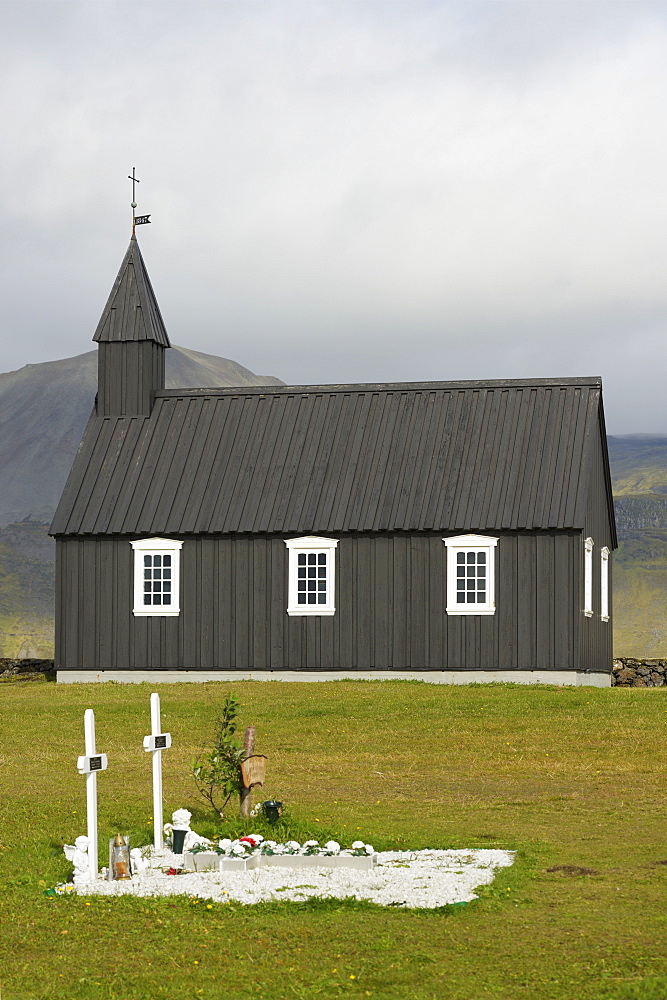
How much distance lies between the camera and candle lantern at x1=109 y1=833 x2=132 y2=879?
496 inches

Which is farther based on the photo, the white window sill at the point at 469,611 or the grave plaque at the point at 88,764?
the white window sill at the point at 469,611

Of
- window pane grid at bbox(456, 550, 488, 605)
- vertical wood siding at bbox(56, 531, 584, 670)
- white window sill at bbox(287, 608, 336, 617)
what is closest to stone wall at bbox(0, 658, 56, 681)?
vertical wood siding at bbox(56, 531, 584, 670)

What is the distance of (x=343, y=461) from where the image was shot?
111 feet

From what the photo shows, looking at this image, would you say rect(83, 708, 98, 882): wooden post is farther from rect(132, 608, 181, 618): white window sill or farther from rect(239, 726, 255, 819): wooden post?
rect(132, 608, 181, 618): white window sill

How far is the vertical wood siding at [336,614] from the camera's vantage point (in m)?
31.7

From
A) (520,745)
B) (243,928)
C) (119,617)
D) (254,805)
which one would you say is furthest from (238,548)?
(243,928)

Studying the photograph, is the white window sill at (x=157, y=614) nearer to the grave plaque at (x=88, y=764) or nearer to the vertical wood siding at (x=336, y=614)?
the vertical wood siding at (x=336, y=614)

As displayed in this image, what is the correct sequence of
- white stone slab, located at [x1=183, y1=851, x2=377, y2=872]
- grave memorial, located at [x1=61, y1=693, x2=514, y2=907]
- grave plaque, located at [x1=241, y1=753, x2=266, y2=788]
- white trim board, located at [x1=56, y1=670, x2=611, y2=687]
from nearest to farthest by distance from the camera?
1. grave memorial, located at [x1=61, y1=693, x2=514, y2=907]
2. white stone slab, located at [x1=183, y1=851, x2=377, y2=872]
3. grave plaque, located at [x1=241, y1=753, x2=266, y2=788]
4. white trim board, located at [x1=56, y1=670, x2=611, y2=687]

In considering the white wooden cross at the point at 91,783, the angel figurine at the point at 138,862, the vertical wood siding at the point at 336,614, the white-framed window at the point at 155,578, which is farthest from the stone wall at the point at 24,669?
the white wooden cross at the point at 91,783

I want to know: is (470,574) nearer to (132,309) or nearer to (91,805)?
(132,309)

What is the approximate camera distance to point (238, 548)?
33000 millimetres

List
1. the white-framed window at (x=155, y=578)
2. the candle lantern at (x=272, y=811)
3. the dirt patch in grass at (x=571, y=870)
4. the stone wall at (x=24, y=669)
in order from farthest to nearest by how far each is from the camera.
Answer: the stone wall at (x=24, y=669) → the white-framed window at (x=155, y=578) → the candle lantern at (x=272, y=811) → the dirt patch in grass at (x=571, y=870)

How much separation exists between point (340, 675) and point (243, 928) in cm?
2175

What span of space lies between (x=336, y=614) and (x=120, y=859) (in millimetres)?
20054
